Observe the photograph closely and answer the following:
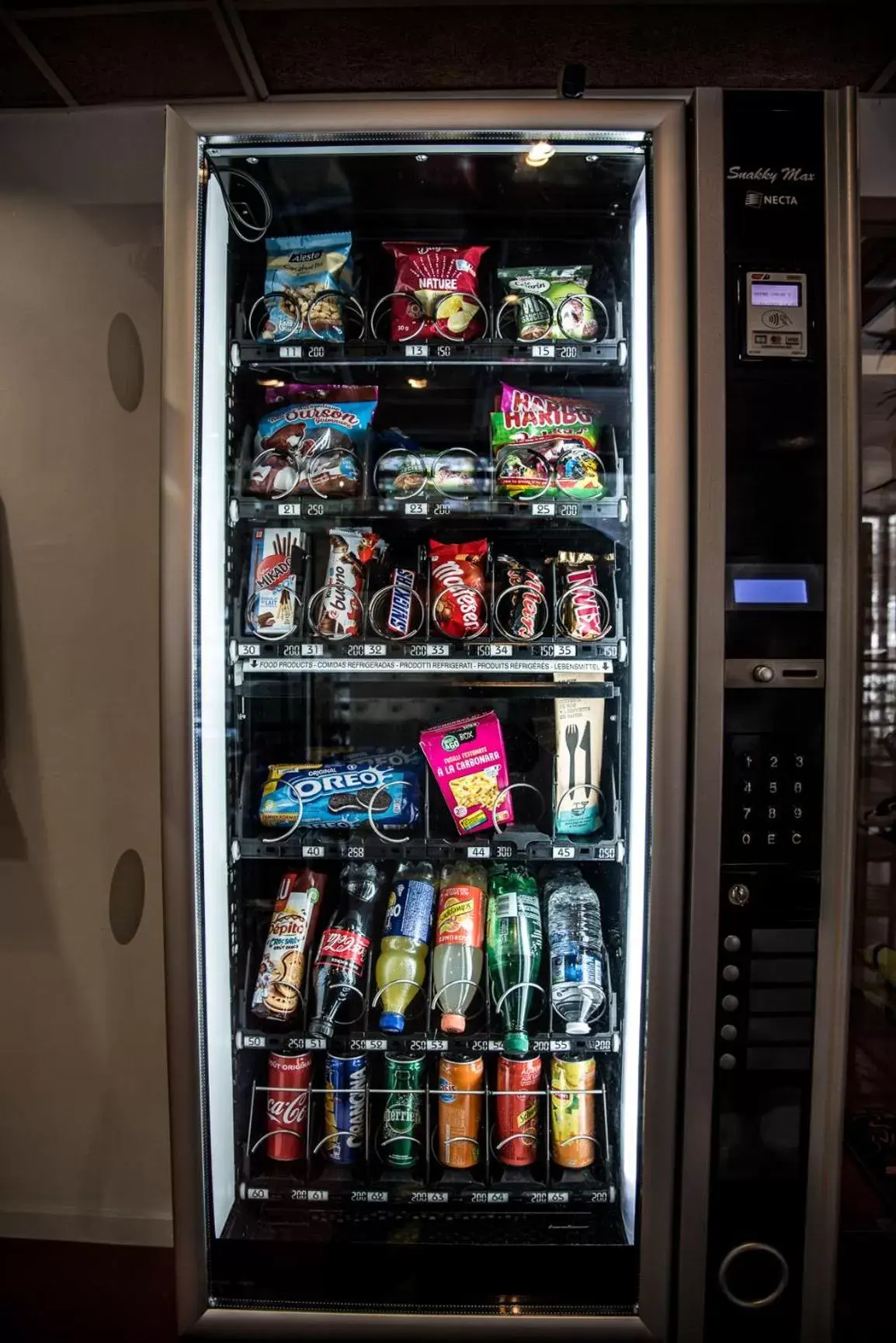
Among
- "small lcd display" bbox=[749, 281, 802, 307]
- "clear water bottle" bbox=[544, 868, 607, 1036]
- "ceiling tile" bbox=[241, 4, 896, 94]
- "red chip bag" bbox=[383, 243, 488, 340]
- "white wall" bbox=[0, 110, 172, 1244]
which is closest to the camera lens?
"small lcd display" bbox=[749, 281, 802, 307]

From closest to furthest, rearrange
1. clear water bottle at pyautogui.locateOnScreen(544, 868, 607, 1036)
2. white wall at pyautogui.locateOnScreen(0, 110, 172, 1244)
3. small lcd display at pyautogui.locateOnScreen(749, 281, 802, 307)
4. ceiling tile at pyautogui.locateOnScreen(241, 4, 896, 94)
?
small lcd display at pyautogui.locateOnScreen(749, 281, 802, 307)
clear water bottle at pyautogui.locateOnScreen(544, 868, 607, 1036)
ceiling tile at pyautogui.locateOnScreen(241, 4, 896, 94)
white wall at pyautogui.locateOnScreen(0, 110, 172, 1244)

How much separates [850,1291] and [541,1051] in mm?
974

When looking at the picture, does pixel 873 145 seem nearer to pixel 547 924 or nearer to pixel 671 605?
pixel 671 605

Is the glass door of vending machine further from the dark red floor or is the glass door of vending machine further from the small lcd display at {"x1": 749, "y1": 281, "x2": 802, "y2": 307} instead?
the dark red floor

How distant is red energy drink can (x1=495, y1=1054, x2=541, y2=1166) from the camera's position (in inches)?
55.8

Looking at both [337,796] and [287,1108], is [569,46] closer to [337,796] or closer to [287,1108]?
[337,796]

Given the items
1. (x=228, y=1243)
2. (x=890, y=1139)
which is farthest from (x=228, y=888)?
(x=890, y=1139)

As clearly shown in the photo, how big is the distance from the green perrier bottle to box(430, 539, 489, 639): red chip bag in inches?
20.3

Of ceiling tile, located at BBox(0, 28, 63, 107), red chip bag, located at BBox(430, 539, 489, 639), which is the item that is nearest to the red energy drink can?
red chip bag, located at BBox(430, 539, 489, 639)

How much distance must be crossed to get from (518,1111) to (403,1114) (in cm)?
21

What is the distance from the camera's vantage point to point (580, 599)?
148cm

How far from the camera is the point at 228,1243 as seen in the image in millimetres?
1287

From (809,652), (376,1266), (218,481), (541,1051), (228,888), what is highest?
(218,481)

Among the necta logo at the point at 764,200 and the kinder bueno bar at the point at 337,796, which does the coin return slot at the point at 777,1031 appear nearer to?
the kinder bueno bar at the point at 337,796
